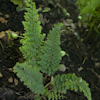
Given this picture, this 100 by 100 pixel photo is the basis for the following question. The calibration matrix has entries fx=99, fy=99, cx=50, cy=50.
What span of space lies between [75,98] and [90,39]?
99 cm

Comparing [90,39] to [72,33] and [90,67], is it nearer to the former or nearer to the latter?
[72,33]

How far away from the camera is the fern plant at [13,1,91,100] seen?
0.75 metres

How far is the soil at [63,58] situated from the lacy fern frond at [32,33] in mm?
269

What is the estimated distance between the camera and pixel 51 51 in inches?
34.4

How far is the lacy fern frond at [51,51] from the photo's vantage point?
821 mm

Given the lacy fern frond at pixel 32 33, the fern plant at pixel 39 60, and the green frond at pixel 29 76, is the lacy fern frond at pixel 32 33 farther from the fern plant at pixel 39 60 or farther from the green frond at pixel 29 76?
the green frond at pixel 29 76

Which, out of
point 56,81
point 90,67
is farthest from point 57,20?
point 56,81

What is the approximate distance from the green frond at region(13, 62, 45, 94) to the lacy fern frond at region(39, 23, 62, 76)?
0.12m

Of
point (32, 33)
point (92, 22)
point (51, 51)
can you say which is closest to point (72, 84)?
point (51, 51)

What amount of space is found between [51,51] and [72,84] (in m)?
0.33

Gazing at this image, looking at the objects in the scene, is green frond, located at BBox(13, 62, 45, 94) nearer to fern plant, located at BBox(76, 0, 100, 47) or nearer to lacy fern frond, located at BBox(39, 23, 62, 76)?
lacy fern frond, located at BBox(39, 23, 62, 76)

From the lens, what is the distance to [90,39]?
164cm

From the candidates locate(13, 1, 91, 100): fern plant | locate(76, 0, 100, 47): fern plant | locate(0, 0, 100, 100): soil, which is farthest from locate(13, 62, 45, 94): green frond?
locate(76, 0, 100, 47): fern plant

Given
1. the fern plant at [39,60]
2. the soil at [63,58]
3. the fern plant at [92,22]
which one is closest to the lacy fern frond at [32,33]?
the fern plant at [39,60]
